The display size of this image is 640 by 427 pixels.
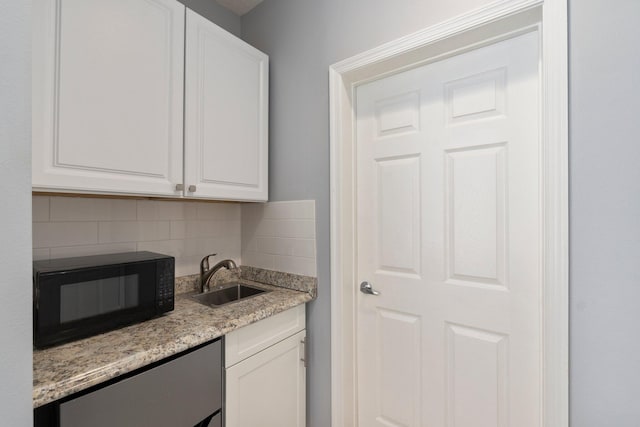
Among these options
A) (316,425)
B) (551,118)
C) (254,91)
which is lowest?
(316,425)

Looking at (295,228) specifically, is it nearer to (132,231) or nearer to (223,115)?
(223,115)

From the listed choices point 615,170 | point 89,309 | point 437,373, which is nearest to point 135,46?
point 89,309

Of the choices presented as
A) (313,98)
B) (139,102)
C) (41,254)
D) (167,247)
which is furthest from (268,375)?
(313,98)

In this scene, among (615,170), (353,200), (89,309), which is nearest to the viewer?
(615,170)

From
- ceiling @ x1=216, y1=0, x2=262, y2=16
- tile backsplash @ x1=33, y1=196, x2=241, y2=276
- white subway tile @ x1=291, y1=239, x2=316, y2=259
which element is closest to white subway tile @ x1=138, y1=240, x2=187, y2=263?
tile backsplash @ x1=33, y1=196, x2=241, y2=276

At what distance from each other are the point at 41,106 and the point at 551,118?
1.62 meters

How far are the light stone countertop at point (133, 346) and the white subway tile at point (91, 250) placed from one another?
1.19 feet

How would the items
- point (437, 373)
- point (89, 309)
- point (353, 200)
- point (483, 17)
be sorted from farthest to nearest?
point (353, 200), point (437, 373), point (483, 17), point (89, 309)

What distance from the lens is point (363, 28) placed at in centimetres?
145

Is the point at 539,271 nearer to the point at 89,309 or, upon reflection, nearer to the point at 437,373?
the point at 437,373

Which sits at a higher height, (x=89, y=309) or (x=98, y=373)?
(x=89, y=309)

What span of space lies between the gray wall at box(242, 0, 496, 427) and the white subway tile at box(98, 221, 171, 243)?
0.60 metres

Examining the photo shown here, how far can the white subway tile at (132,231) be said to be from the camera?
1.40 meters

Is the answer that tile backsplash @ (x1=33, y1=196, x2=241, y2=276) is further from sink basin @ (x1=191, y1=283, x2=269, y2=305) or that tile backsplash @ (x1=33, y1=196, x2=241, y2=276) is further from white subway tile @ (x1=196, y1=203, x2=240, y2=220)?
sink basin @ (x1=191, y1=283, x2=269, y2=305)
